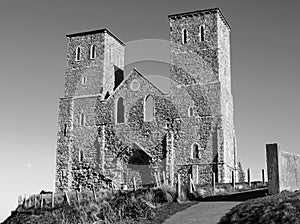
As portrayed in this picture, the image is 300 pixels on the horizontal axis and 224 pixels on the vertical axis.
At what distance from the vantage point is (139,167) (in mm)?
38781

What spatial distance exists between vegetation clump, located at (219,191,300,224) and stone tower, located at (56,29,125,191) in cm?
2486

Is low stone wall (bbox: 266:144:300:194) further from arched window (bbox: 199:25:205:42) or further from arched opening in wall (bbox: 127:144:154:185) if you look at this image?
arched window (bbox: 199:25:205:42)

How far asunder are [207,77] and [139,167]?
8960mm

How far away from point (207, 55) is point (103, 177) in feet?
42.3

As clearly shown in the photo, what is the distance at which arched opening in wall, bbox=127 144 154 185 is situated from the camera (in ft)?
125

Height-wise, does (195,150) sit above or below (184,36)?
below

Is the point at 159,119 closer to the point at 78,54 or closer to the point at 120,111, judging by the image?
the point at 120,111

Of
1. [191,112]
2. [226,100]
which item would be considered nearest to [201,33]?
[226,100]

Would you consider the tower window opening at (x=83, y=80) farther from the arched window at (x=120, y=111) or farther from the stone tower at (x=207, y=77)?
the stone tower at (x=207, y=77)

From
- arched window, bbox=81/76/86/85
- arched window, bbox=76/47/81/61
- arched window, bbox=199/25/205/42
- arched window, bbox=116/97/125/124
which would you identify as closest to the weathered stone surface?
arched window, bbox=81/76/86/85


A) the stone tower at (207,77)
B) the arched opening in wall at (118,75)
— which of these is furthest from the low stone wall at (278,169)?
the arched opening in wall at (118,75)

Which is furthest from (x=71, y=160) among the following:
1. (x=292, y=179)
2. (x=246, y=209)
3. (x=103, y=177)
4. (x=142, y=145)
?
(x=246, y=209)

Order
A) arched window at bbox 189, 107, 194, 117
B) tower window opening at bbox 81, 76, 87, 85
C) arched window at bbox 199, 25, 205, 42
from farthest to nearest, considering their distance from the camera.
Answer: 1. tower window opening at bbox 81, 76, 87, 85
2. arched window at bbox 199, 25, 205, 42
3. arched window at bbox 189, 107, 194, 117

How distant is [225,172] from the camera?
35625 millimetres
